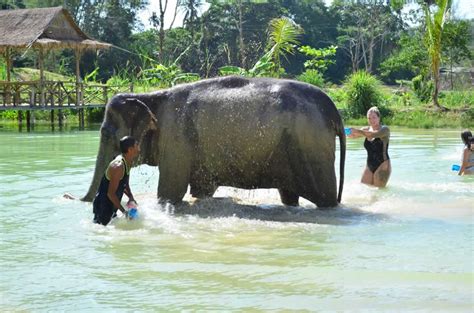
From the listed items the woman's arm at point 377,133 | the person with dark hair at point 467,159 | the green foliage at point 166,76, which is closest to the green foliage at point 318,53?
the green foliage at point 166,76

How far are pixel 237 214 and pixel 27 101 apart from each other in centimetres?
2041

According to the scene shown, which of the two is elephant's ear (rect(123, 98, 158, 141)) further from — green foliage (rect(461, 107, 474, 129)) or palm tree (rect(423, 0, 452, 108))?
palm tree (rect(423, 0, 452, 108))

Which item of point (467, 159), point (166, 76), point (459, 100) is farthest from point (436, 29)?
point (467, 159)

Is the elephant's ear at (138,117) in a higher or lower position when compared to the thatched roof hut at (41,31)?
lower

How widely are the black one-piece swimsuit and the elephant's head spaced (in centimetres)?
361

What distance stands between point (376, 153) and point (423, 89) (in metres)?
22.7

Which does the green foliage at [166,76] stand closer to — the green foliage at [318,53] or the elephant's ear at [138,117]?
Result: the green foliage at [318,53]

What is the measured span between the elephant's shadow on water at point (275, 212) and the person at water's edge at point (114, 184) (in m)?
0.87

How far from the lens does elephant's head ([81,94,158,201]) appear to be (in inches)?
325

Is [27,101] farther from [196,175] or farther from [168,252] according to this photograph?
[168,252]

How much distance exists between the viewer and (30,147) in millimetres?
18562

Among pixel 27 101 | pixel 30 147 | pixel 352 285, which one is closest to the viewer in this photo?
pixel 352 285

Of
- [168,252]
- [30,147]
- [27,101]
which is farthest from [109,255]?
[27,101]

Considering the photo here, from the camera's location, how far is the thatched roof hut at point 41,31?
86.3 feet
